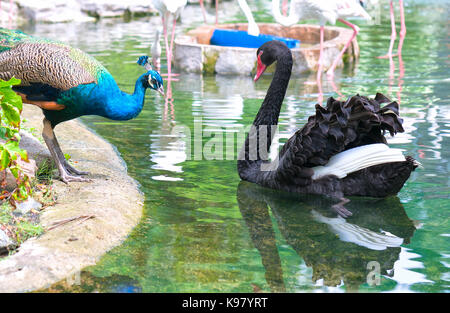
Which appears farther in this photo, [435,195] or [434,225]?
[435,195]

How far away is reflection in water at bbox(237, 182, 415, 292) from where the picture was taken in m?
4.11

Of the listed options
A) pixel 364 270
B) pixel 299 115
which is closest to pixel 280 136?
pixel 299 115

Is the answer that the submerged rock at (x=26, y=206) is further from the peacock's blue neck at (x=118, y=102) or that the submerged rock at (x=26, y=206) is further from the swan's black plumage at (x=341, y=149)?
the swan's black plumage at (x=341, y=149)

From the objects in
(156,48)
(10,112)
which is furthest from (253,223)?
(156,48)

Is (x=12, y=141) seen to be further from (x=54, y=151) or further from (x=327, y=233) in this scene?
(x=327, y=233)

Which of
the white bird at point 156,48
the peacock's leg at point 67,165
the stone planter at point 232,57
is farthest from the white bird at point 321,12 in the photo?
the peacock's leg at point 67,165

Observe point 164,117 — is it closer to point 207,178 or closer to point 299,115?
point 299,115

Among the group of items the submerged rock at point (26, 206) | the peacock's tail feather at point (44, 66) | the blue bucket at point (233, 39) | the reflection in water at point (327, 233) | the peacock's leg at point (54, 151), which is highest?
the peacock's tail feather at point (44, 66)

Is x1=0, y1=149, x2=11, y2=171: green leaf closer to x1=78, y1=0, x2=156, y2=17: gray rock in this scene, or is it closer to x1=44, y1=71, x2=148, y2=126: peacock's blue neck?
x1=44, y1=71, x2=148, y2=126: peacock's blue neck

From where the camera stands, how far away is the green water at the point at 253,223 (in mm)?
3973

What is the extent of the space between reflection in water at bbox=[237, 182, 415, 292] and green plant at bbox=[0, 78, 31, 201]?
5.29 feet

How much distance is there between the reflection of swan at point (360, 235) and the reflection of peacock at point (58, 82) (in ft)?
6.25

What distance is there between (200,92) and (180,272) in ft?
21.1

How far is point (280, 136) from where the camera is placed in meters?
7.36
